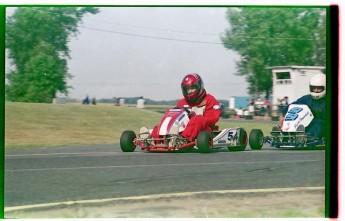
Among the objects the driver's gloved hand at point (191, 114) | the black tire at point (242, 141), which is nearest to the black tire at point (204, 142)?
the driver's gloved hand at point (191, 114)

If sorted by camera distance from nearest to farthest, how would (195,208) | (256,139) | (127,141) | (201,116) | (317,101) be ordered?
(195,208), (317,101), (127,141), (256,139), (201,116)

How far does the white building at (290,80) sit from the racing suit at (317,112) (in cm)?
15

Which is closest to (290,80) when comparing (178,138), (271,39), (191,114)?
(271,39)

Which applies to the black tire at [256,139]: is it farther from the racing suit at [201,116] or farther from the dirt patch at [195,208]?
the dirt patch at [195,208]

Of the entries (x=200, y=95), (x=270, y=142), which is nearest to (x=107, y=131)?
(x=200, y=95)

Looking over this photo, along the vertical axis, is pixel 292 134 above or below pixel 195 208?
above

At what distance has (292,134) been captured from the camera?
13203mm

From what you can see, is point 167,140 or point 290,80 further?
point 167,140

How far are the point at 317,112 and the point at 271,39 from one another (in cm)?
135

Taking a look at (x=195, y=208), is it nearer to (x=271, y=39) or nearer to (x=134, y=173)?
(x=134, y=173)

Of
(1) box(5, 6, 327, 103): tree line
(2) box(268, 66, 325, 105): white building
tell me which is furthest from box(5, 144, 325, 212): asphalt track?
(1) box(5, 6, 327, 103): tree line

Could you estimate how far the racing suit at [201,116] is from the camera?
11.8 meters

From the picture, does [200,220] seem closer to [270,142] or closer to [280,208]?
[280,208]

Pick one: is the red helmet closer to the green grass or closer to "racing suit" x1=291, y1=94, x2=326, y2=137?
the green grass
